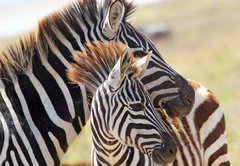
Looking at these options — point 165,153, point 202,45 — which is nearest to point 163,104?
point 165,153

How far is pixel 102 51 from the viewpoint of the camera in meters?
7.49

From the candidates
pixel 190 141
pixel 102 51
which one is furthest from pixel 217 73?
pixel 102 51

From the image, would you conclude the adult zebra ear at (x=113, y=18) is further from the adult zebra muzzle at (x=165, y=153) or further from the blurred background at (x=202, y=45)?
the adult zebra muzzle at (x=165, y=153)

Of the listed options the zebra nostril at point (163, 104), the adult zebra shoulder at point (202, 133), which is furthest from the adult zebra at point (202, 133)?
the zebra nostril at point (163, 104)

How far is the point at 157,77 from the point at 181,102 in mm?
406

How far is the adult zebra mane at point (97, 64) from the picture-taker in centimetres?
750

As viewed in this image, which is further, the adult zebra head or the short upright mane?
the adult zebra head

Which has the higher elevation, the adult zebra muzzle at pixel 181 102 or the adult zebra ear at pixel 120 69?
the adult zebra ear at pixel 120 69

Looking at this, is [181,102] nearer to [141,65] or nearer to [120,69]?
[141,65]

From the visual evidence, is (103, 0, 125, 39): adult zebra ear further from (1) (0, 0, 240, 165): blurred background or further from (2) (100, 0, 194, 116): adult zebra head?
(1) (0, 0, 240, 165): blurred background

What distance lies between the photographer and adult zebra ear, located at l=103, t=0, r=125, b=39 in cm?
798

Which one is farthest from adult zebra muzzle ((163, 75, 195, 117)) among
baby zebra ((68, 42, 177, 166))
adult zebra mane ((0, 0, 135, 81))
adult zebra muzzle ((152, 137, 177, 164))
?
adult zebra mane ((0, 0, 135, 81))

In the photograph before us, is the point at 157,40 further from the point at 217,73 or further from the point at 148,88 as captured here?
the point at 148,88

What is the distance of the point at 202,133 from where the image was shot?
941 cm
